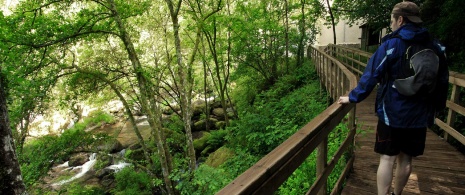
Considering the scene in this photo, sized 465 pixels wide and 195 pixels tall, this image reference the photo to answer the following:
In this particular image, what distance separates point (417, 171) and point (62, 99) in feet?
37.3

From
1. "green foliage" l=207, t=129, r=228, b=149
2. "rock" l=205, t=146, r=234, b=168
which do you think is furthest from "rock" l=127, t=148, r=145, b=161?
"rock" l=205, t=146, r=234, b=168

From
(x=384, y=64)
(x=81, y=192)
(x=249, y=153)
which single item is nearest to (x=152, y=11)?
(x=81, y=192)

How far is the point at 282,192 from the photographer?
407 cm

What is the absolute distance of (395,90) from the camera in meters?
2.22

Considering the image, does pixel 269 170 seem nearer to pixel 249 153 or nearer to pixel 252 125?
pixel 249 153

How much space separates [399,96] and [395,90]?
61 mm

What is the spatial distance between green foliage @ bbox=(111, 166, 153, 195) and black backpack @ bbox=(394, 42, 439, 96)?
1232 cm

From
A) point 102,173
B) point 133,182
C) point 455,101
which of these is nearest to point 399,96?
point 455,101

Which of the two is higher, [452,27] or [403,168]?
[452,27]

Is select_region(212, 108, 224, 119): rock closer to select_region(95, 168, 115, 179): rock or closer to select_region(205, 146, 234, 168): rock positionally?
select_region(95, 168, 115, 179): rock

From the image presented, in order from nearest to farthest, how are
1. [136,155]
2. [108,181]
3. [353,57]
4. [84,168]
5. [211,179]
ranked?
[211,179] < [353,57] < [108,181] < [136,155] < [84,168]

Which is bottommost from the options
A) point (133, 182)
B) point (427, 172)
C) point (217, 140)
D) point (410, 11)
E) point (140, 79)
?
point (133, 182)

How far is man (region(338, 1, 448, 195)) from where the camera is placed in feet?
7.15

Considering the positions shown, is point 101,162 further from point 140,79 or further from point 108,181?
point 140,79
